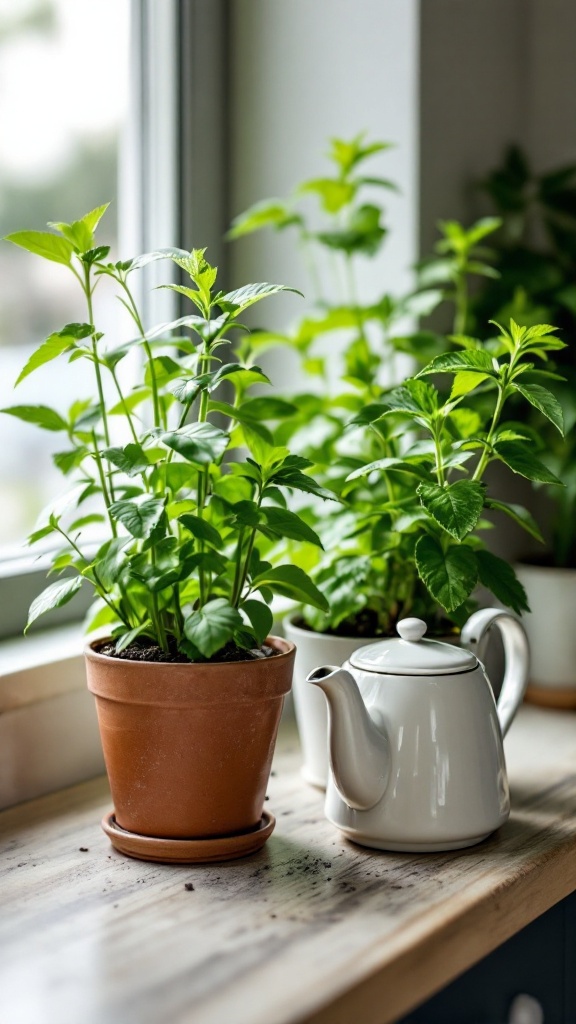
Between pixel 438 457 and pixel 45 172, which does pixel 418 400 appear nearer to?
pixel 438 457

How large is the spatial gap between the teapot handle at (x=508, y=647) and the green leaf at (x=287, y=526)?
22cm

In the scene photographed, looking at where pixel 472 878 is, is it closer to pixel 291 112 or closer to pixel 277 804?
pixel 277 804

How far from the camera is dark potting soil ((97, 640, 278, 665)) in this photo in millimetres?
981

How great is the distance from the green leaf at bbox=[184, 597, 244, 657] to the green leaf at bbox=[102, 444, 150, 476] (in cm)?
13

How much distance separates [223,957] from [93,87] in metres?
1.06

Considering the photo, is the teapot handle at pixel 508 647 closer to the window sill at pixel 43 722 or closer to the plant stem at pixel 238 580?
the plant stem at pixel 238 580

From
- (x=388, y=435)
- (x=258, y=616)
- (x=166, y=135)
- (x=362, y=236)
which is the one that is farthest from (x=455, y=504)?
(x=166, y=135)

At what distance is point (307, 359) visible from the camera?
1400 mm

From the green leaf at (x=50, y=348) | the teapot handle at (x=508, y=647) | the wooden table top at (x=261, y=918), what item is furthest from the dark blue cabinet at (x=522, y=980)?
the green leaf at (x=50, y=348)

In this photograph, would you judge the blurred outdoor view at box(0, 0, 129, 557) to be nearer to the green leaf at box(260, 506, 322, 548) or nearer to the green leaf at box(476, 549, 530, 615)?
the green leaf at box(260, 506, 322, 548)

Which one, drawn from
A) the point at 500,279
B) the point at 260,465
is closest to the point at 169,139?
the point at 500,279

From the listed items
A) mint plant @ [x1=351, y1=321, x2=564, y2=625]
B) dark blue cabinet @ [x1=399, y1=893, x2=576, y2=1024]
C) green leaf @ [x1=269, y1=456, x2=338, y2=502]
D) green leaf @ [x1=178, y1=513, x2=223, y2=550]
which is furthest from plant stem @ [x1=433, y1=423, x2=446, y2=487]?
dark blue cabinet @ [x1=399, y1=893, x2=576, y2=1024]

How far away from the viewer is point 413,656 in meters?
1.02

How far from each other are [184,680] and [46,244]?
0.37 metres
